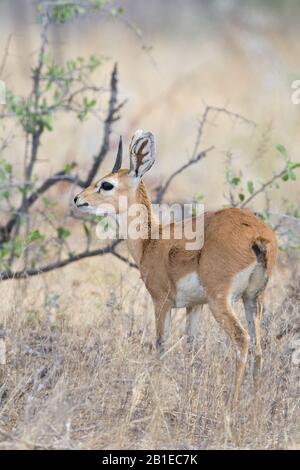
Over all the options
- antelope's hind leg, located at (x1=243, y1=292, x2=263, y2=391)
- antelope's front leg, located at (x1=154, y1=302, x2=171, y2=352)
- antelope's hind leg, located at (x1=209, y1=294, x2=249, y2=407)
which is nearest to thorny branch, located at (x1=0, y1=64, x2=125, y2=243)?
antelope's front leg, located at (x1=154, y1=302, x2=171, y2=352)

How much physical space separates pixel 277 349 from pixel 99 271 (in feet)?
12.5

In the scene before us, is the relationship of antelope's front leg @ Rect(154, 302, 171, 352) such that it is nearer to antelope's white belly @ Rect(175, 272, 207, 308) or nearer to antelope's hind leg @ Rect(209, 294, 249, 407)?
antelope's white belly @ Rect(175, 272, 207, 308)

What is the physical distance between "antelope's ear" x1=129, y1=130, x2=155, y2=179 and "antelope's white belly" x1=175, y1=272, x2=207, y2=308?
0.84 m

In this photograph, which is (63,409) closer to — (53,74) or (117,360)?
(117,360)

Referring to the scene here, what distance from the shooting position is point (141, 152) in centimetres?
595

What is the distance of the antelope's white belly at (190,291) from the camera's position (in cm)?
540

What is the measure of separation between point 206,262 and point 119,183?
1.02 metres

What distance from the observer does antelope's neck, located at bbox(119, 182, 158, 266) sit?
6.06m

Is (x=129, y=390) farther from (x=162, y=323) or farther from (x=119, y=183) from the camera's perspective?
(x=119, y=183)

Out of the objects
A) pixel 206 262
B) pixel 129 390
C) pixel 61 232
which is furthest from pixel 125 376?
pixel 61 232

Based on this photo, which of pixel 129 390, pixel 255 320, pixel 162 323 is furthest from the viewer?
pixel 162 323

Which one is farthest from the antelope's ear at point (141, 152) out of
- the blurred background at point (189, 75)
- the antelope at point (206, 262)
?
the blurred background at point (189, 75)

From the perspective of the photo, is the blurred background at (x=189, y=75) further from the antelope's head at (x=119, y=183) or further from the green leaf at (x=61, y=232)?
the antelope's head at (x=119, y=183)
